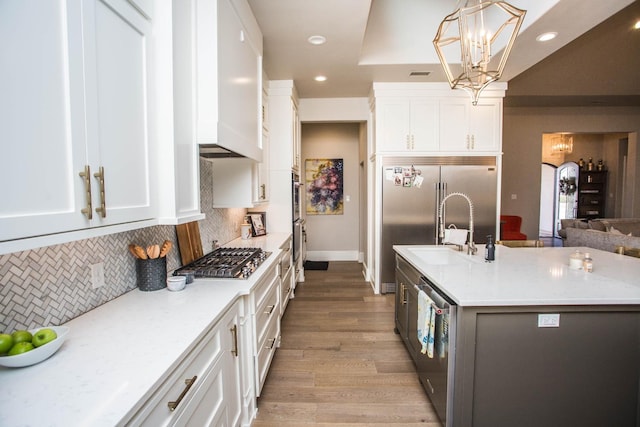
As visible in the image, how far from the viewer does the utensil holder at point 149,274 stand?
5.16ft

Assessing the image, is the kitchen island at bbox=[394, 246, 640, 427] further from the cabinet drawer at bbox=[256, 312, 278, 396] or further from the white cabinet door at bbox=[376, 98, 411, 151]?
the white cabinet door at bbox=[376, 98, 411, 151]

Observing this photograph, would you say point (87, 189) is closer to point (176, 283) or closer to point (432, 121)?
point (176, 283)

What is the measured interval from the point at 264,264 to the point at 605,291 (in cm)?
196

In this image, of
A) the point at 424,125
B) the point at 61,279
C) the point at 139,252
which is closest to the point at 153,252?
the point at 139,252

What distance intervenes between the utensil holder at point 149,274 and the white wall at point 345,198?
14.5ft

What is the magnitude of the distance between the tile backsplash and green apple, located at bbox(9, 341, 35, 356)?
6.2 inches

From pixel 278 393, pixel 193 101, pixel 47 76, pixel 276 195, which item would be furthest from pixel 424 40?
pixel 278 393

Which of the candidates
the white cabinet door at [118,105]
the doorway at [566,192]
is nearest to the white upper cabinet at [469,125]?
the white cabinet door at [118,105]

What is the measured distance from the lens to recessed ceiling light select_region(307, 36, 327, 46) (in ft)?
9.12

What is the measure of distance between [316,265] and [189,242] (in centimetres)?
363

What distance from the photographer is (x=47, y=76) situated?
796 mm

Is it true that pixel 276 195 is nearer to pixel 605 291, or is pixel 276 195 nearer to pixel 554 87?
pixel 605 291

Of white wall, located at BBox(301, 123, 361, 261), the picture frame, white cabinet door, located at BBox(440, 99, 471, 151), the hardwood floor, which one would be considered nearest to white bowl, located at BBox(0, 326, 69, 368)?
the hardwood floor

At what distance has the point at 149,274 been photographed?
62.3 inches
